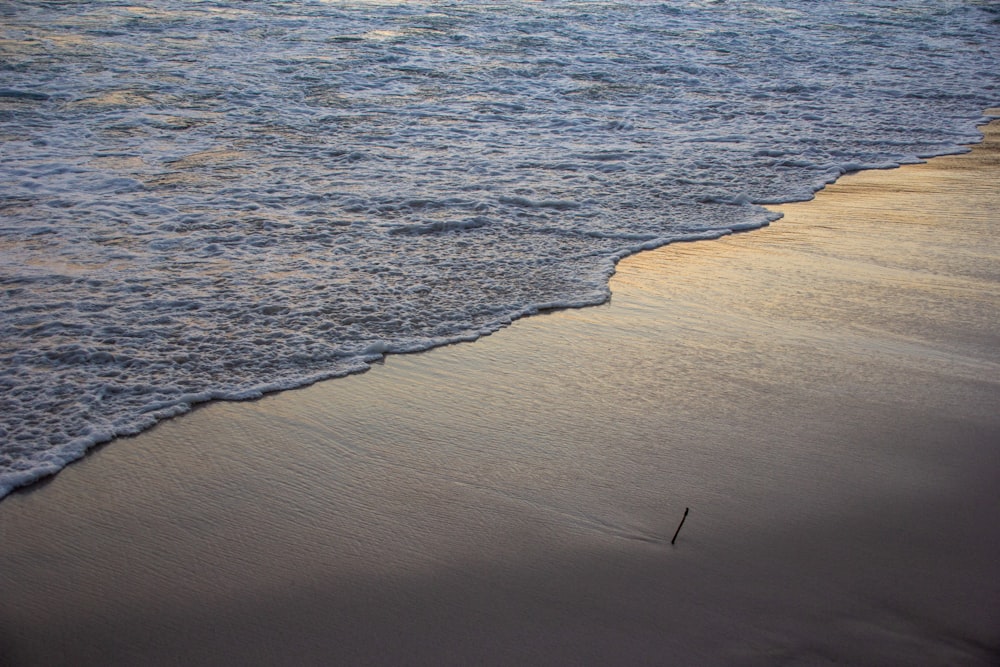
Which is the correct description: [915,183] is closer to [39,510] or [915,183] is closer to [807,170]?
[807,170]

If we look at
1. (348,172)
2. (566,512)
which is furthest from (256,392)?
(348,172)

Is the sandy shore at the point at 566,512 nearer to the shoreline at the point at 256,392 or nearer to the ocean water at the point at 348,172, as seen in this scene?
the shoreline at the point at 256,392

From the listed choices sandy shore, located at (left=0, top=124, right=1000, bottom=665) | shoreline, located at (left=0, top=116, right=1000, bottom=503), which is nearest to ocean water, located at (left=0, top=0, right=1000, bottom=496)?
shoreline, located at (left=0, top=116, right=1000, bottom=503)

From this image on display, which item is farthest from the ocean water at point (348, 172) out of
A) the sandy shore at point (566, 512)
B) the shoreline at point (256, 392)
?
the sandy shore at point (566, 512)

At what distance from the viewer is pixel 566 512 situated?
255 cm

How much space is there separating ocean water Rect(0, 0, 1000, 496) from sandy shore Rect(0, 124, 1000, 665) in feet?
1.24

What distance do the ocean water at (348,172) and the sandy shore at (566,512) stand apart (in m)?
0.38

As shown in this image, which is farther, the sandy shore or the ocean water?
the ocean water

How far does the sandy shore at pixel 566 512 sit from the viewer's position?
6.86ft

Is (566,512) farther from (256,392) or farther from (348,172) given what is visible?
(348,172)

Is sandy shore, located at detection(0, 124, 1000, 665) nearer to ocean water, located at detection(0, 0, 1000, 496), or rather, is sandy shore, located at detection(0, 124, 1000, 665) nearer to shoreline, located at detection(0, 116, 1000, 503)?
shoreline, located at detection(0, 116, 1000, 503)

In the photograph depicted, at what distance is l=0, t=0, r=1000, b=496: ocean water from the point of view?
3.59 metres

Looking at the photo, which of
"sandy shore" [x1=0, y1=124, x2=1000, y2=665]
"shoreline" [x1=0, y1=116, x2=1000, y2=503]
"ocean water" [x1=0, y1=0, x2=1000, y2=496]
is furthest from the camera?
"ocean water" [x1=0, y1=0, x2=1000, y2=496]

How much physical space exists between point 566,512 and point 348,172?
4.32m
